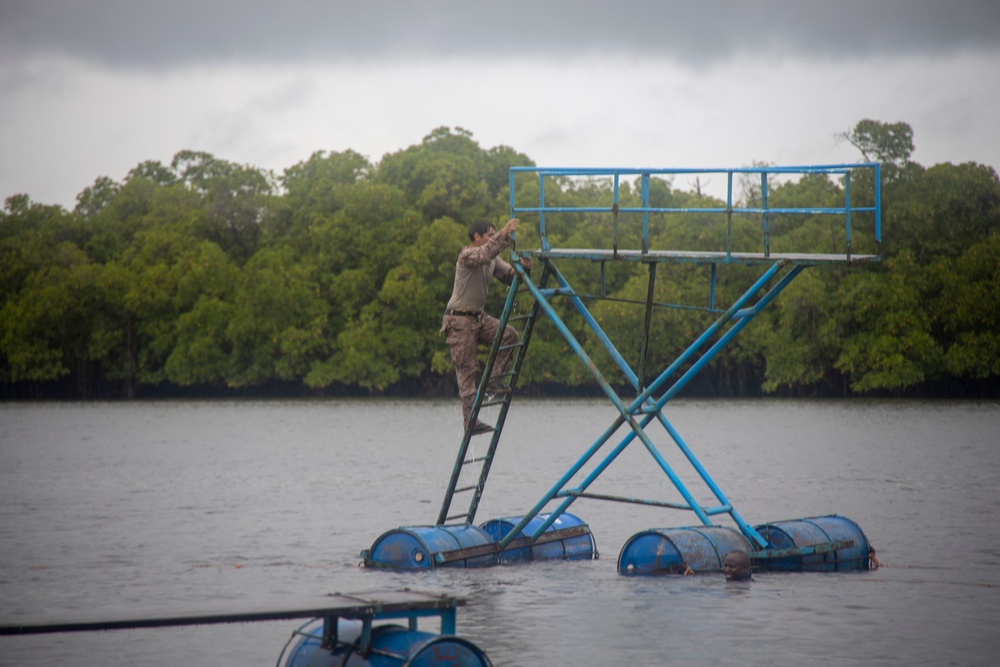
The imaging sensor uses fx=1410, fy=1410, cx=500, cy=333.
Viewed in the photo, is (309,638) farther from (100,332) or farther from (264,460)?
(100,332)

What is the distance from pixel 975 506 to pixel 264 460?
80.2ft

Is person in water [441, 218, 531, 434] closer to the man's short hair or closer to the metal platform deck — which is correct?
the man's short hair

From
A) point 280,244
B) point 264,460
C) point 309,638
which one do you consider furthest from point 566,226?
point 309,638

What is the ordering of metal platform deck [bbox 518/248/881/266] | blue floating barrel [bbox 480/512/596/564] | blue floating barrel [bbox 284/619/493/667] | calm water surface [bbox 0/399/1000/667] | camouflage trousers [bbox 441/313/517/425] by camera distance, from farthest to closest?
blue floating barrel [bbox 480/512/596/564], camouflage trousers [bbox 441/313/517/425], metal platform deck [bbox 518/248/881/266], calm water surface [bbox 0/399/1000/667], blue floating barrel [bbox 284/619/493/667]

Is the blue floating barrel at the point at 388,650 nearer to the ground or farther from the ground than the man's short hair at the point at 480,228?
nearer to the ground

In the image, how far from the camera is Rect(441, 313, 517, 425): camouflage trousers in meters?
17.4

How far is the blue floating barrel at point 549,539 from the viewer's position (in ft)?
60.4

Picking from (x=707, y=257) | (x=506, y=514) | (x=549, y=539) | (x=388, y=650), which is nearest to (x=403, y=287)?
(x=506, y=514)

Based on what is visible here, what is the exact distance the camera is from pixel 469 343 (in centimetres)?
1750

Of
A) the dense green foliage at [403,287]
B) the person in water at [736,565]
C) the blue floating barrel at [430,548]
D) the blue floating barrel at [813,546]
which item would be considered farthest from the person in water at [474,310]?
the dense green foliage at [403,287]

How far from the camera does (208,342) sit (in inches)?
4021

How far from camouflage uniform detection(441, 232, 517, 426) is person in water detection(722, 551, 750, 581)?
3.60 meters

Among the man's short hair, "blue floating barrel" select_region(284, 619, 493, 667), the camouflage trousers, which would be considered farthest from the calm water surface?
the man's short hair

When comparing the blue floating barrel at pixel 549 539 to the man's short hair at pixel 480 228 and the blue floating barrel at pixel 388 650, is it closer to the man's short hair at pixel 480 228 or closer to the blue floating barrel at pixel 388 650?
the man's short hair at pixel 480 228
